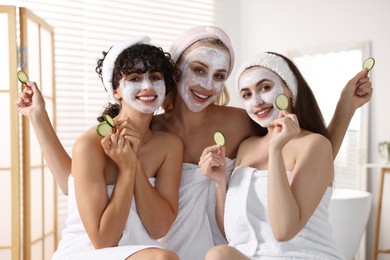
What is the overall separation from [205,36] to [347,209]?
220 centimetres

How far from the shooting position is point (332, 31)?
13.8 feet

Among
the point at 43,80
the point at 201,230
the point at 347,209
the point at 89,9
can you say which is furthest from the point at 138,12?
the point at 201,230

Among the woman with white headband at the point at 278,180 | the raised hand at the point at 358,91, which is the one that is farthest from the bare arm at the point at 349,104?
the woman with white headband at the point at 278,180

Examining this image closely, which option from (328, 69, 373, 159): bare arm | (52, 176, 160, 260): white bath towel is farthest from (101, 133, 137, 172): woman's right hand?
(328, 69, 373, 159): bare arm

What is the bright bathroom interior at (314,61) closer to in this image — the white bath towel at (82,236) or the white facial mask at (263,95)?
the white bath towel at (82,236)

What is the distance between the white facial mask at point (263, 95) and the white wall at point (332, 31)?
269 cm

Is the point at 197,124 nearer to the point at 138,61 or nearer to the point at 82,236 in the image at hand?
the point at 138,61

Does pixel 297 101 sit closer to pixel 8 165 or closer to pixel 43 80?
pixel 8 165

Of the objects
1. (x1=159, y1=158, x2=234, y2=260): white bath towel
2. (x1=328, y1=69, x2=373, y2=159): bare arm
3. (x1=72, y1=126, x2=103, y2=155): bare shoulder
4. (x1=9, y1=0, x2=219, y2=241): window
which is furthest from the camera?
(x1=9, y1=0, x2=219, y2=241): window

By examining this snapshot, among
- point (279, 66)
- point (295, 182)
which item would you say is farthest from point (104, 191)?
point (279, 66)

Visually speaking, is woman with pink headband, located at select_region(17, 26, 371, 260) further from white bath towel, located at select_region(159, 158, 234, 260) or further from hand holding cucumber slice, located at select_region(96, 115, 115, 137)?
hand holding cucumber slice, located at select_region(96, 115, 115, 137)

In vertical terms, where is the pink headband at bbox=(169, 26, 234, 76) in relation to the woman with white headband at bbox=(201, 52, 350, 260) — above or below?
above

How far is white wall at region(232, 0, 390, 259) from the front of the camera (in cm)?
398

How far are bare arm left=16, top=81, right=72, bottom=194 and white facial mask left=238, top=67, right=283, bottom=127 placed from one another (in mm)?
650
